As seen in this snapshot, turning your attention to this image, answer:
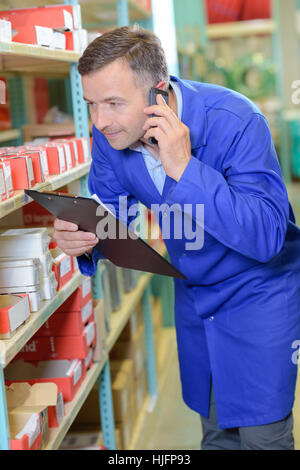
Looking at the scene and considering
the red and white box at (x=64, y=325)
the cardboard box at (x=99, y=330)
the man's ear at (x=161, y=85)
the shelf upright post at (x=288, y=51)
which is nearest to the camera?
the man's ear at (x=161, y=85)

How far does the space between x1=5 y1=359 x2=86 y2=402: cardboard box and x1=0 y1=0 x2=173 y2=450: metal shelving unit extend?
0.13 ft

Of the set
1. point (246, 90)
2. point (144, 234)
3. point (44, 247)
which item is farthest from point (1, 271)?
point (246, 90)

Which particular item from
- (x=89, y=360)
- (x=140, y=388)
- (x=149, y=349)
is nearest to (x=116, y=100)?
(x=89, y=360)

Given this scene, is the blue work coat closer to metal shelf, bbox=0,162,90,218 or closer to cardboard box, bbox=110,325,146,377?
metal shelf, bbox=0,162,90,218

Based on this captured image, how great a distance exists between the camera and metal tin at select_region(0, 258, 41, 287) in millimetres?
1778

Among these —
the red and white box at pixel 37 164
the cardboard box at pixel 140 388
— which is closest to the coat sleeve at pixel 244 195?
the red and white box at pixel 37 164

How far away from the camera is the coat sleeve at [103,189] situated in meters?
2.03

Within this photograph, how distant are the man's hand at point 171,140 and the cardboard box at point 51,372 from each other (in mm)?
914

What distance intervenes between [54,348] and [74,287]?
272mm

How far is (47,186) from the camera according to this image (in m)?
1.88

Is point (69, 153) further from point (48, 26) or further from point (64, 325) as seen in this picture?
point (64, 325)

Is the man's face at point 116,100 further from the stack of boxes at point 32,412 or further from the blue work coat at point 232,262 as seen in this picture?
the stack of boxes at point 32,412

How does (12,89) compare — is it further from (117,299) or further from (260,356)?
(260,356)

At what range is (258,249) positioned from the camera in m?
1.61
